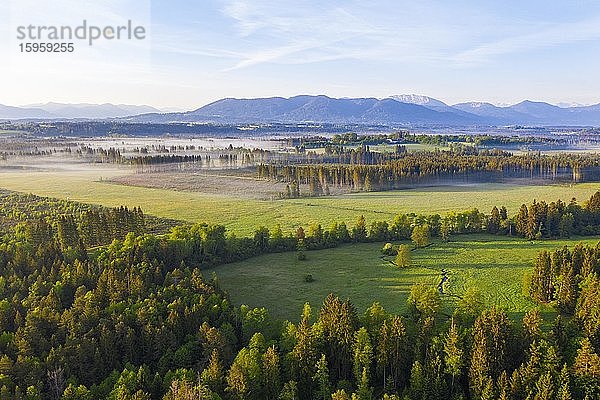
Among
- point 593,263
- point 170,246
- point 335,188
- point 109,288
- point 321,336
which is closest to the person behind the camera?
point 321,336

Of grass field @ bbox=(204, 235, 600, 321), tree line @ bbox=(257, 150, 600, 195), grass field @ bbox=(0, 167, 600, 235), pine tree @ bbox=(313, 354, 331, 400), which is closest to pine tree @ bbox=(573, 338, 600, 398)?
pine tree @ bbox=(313, 354, 331, 400)

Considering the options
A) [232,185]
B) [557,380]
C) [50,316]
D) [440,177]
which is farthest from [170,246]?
[440,177]

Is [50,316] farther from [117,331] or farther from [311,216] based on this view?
[311,216]

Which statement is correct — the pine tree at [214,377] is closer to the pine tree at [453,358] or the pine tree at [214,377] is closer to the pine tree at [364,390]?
the pine tree at [364,390]

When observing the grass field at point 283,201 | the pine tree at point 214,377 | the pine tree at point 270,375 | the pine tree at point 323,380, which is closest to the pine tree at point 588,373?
the pine tree at point 323,380

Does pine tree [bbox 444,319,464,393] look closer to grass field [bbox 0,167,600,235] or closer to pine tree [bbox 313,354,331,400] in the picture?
pine tree [bbox 313,354,331,400]
